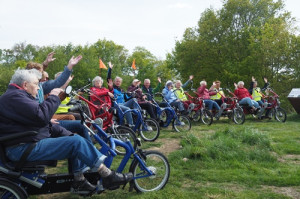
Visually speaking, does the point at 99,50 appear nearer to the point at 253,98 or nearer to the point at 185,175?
the point at 253,98

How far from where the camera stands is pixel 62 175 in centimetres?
313

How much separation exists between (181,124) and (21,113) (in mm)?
6060

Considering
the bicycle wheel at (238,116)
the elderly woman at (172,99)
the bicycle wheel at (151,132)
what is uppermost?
the elderly woman at (172,99)

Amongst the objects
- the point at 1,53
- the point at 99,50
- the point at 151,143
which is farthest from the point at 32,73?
the point at 1,53

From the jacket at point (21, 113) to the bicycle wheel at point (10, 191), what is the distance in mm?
382

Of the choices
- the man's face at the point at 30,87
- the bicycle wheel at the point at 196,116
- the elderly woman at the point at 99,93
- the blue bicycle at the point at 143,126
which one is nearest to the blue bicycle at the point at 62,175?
the man's face at the point at 30,87

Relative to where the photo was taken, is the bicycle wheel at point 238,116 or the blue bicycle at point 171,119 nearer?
the blue bicycle at point 171,119

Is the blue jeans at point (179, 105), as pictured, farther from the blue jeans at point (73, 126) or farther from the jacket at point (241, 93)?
the blue jeans at point (73, 126)

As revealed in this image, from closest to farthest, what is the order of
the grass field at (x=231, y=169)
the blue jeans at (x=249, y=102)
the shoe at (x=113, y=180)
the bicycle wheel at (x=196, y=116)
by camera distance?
the shoe at (x=113, y=180) < the grass field at (x=231, y=169) < the bicycle wheel at (x=196, y=116) < the blue jeans at (x=249, y=102)

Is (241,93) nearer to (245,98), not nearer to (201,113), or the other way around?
(245,98)

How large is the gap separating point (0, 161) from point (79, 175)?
813 mm

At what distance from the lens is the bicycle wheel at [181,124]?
837 cm

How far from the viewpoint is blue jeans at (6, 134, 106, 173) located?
283 centimetres

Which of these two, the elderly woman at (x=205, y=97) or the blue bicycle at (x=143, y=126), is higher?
the elderly woman at (x=205, y=97)
